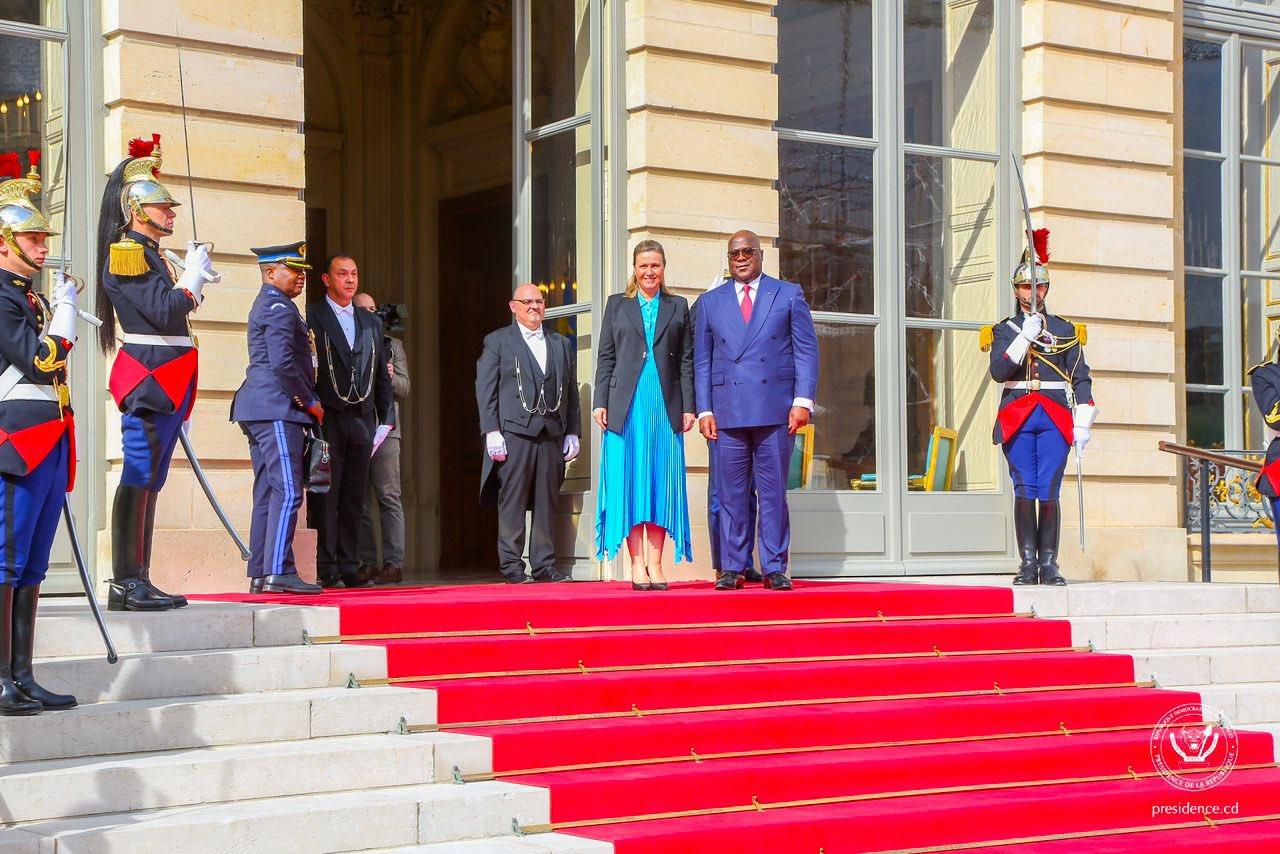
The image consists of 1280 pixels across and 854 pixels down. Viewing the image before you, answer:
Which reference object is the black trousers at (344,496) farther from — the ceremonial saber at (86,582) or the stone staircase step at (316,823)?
the stone staircase step at (316,823)

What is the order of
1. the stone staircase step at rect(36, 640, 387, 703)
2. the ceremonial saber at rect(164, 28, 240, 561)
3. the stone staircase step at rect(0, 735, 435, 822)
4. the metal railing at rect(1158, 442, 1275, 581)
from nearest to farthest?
1. the stone staircase step at rect(0, 735, 435, 822)
2. the stone staircase step at rect(36, 640, 387, 703)
3. the ceremonial saber at rect(164, 28, 240, 561)
4. the metal railing at rect(1158, 442, 1275, 581)

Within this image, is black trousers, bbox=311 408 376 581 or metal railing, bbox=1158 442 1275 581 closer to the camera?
black trousers, bbox=311 408 376 581

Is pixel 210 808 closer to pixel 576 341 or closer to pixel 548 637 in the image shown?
pixel 548 637

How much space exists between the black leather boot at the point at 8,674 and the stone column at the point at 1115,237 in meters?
7.71

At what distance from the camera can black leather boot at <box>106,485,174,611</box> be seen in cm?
763

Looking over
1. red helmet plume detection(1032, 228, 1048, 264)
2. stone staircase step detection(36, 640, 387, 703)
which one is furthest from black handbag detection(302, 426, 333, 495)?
red helmet plume detection(1032, 228, 1048, 264)

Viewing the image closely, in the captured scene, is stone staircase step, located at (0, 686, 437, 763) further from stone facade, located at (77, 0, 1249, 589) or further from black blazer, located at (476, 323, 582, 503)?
black blazer, located at (476, 323, 582, 503)

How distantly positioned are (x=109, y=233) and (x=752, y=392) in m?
3.28

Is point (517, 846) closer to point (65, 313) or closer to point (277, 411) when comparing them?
point (65, 313)

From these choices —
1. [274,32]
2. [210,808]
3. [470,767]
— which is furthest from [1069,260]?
[210,808]

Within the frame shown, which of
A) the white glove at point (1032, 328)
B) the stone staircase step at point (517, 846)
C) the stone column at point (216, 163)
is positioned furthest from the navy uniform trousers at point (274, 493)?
the white glove at point (1032, 328)

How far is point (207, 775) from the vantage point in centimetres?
621

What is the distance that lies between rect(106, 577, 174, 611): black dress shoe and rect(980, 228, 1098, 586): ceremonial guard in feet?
15.6

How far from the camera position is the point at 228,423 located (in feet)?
31.3
